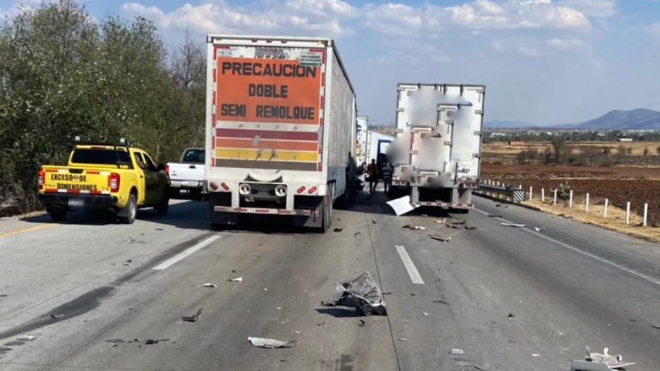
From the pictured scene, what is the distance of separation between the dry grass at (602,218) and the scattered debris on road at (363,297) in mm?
13531

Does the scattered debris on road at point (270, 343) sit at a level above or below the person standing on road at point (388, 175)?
below

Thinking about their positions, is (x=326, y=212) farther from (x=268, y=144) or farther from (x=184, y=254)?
(x=184, y=254)

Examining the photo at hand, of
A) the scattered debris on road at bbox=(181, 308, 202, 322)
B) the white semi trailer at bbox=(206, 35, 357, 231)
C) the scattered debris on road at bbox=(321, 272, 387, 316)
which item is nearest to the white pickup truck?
the white semi trailer at bbox=(206, 35, 357, 231)

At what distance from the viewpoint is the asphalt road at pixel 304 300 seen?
6.97 metres

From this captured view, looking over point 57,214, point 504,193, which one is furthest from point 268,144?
point 504,193

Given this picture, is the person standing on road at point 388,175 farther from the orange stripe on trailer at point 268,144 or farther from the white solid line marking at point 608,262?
the orange stripe on trailer at point 268,144

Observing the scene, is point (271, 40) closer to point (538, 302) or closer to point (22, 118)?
point (538, 302)

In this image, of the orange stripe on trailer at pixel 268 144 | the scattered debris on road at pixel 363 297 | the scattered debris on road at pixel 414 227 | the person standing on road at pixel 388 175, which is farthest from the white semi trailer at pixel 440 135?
the scattered debris on road at pixel 363 297

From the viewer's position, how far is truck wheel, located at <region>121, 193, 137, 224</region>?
17331mm

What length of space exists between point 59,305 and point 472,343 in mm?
4781

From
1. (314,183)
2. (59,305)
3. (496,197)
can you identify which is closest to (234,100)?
(314,183)

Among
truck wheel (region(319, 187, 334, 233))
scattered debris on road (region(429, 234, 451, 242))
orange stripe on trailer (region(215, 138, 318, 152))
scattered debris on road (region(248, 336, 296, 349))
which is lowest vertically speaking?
scattered debris on road (region(429, 234, 451, 242))

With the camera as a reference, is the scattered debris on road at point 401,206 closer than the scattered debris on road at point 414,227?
No

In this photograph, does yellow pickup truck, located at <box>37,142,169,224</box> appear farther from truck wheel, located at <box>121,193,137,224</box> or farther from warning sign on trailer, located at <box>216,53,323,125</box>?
warning sign on trailer, located at <box>216,53,323,125</box>
